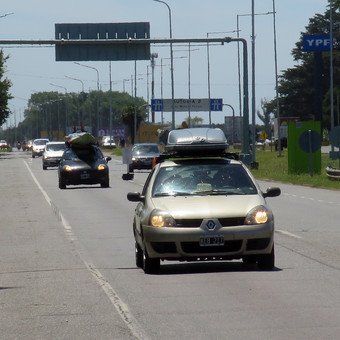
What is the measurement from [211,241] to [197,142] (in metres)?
2.61

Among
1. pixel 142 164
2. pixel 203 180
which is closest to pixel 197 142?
pixel 203 180

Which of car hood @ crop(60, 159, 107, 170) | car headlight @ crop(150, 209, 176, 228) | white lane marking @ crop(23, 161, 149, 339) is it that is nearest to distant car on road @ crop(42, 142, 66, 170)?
car hood @ crop(60, 159, 107, 170)

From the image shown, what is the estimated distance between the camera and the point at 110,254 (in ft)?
65.9

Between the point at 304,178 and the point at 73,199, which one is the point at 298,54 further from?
the point at 73,199

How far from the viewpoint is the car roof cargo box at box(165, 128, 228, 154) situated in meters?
18.2

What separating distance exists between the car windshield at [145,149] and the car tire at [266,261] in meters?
52.1

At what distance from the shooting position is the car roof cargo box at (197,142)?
1819 cm

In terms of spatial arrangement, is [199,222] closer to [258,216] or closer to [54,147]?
[258,216]

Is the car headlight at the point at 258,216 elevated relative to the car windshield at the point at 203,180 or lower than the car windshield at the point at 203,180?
lower

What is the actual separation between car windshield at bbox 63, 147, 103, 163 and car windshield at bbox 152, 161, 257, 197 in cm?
3161

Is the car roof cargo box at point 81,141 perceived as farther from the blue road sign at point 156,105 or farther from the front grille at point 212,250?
the blue road sign at point 156,105

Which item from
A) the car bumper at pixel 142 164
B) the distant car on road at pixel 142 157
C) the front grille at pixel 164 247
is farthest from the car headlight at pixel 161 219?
the car bumper at pixel 142 164

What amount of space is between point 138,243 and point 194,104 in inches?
3837

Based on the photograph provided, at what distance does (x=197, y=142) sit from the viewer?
1831 centimetres
